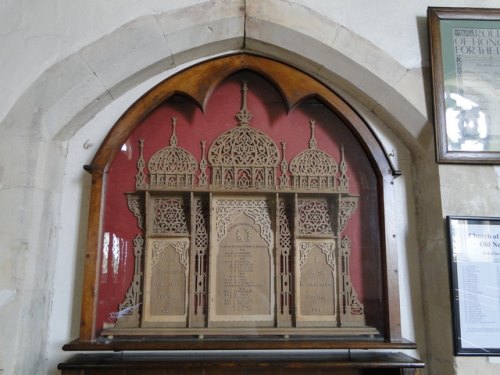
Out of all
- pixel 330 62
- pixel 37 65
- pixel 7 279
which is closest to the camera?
pixel 7 279

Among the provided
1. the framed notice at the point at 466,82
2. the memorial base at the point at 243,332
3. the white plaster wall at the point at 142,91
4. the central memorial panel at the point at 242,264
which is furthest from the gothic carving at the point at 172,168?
the framed notice at the point at 466,82

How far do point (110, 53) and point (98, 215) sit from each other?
0.63m

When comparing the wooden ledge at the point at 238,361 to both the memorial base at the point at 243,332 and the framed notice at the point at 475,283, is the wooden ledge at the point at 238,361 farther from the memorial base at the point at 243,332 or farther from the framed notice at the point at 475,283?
the framed notice at the point at 475,283

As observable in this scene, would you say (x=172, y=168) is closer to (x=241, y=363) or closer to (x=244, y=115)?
(x=244, y=115)

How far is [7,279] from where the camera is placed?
1.45 meters

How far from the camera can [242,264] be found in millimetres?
1651

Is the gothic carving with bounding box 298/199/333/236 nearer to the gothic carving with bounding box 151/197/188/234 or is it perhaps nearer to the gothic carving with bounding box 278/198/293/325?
the gothic carving with bounding box 278/198/293/325

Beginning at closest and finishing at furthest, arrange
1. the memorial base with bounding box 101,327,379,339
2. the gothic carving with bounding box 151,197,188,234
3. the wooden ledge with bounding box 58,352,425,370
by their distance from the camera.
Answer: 1. the wooden ledge with bounding box 58,352,425,370
2. the memorial base with bounding box 101,327,379,339
3. the gothic carving with bounding box 151,197,188,234

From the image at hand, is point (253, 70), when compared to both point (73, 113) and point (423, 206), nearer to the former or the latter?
point (73, 113)

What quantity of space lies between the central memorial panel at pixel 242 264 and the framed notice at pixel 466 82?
0.74 m

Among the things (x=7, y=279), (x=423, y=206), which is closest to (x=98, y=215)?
(x=7, y=279)

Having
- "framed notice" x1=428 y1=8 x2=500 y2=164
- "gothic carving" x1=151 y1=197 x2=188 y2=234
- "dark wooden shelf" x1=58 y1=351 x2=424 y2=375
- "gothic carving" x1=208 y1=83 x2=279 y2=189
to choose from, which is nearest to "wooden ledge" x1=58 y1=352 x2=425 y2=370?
"dark wooden shelf" x1=58 y1=351 x2=424 y2=375

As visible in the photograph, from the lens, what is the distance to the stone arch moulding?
5.19 ft

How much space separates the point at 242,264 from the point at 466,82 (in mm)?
1126
